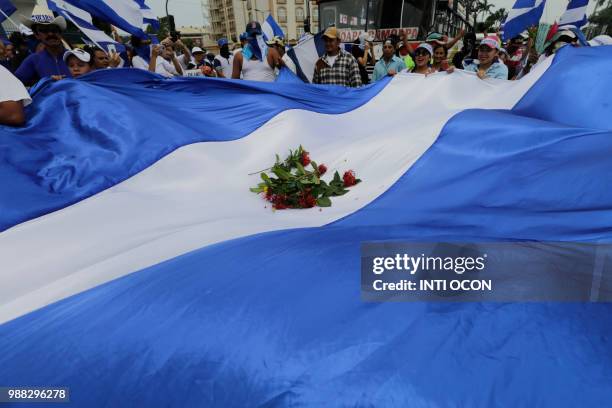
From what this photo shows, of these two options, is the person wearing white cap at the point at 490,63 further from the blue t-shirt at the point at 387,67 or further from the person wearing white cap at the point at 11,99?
the person wearing white cap at the point at 11,99

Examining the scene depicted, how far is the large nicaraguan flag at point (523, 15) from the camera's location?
14.4 ft

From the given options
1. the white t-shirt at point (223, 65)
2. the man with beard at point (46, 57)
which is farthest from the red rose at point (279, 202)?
the white t-shirt at point (223, 65)

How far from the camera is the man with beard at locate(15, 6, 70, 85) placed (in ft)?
11.5

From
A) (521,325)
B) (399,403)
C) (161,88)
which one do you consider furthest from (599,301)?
(161,88)

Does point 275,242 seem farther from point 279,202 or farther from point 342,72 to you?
point 342,72

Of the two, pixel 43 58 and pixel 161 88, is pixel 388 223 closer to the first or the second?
pixel 161 88

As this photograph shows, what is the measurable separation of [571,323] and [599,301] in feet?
0.44

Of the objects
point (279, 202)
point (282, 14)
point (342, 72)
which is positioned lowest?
point (279, 202)

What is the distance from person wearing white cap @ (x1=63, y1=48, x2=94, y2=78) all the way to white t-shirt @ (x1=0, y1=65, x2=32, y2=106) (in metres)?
1.19

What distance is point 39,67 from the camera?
11.8 ft

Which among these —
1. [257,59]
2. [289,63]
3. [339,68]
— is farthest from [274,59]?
[339,68]

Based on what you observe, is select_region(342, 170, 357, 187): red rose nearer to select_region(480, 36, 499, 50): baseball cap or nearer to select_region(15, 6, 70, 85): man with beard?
select_region(480, 36, 499, 50): baseball cap

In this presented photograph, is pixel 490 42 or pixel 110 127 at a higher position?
pixel 490 42

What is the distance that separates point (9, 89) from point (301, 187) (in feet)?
6.12
